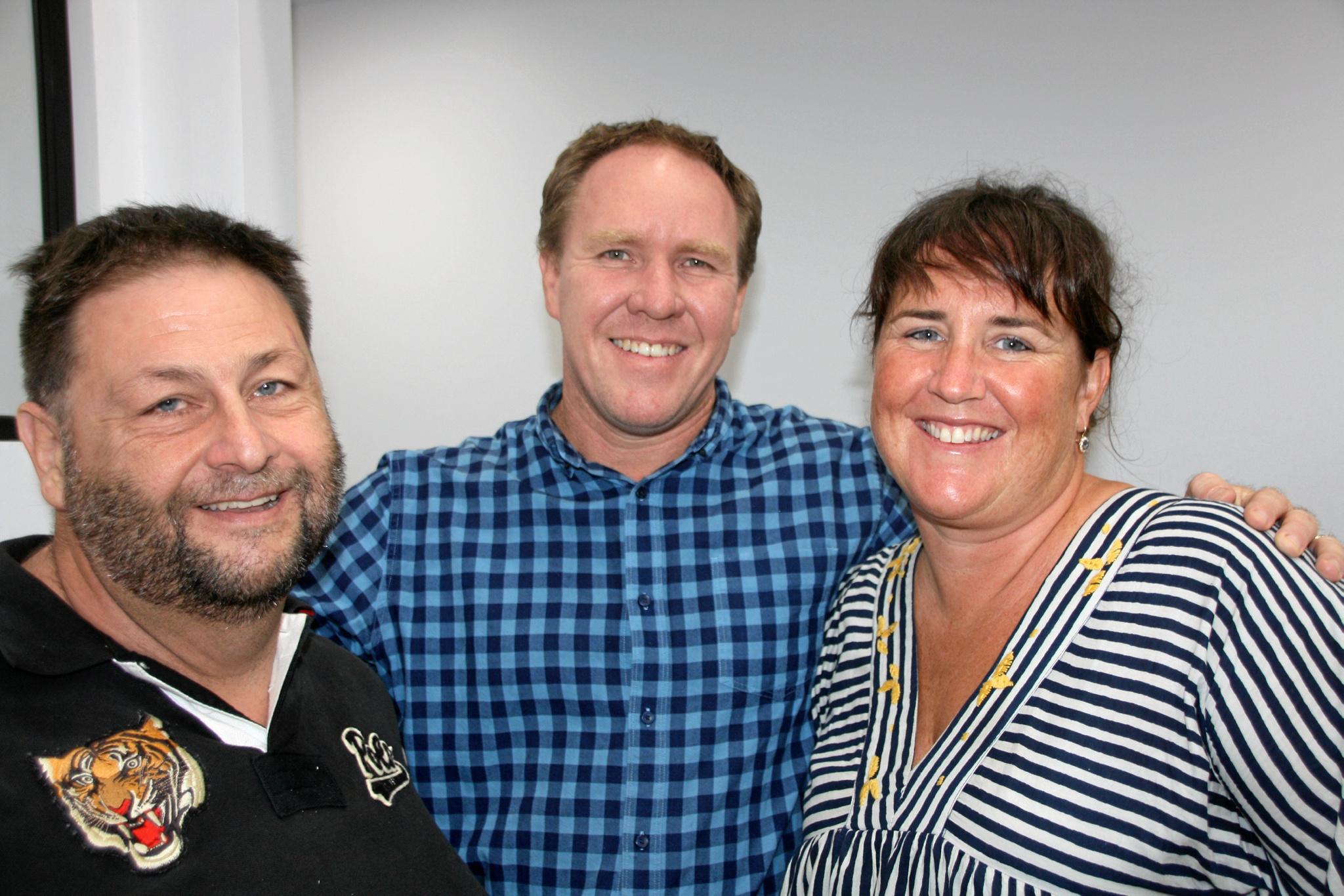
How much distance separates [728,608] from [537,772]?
1.64ft

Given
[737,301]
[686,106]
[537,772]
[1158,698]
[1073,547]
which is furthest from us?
[686,106]

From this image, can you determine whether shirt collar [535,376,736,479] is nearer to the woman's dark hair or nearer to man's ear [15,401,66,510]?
the woman's dark hair

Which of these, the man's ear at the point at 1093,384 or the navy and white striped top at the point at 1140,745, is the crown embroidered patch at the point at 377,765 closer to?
Answer: the navy and white striped top at the point at 1140,745

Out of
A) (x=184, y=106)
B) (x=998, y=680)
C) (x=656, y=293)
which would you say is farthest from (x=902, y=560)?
(x=184, y=106)

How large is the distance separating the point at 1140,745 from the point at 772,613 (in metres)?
0.78

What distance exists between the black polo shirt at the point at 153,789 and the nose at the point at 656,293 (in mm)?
1020

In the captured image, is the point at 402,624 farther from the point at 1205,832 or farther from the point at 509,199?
the point at 509,199

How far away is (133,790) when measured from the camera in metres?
1.12

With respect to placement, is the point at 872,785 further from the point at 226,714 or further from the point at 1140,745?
the point at 226,714

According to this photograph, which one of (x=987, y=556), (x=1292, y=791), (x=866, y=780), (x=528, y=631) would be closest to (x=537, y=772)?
(x=528, y=631)

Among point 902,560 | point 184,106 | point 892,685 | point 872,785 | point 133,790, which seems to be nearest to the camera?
point 133,790

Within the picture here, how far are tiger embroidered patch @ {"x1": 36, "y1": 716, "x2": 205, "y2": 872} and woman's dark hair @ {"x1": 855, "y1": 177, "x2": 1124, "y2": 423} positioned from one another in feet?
4.27

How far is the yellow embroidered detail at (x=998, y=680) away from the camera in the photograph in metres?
1.40

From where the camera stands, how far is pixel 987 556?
1.57 meters
